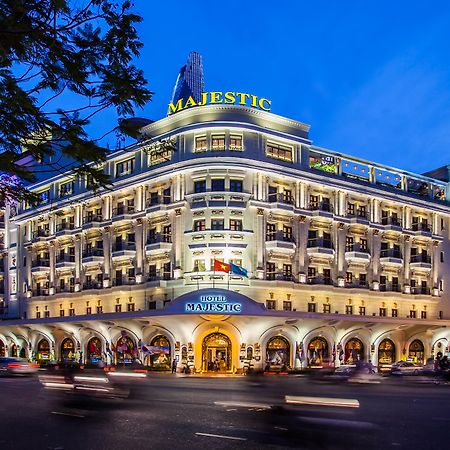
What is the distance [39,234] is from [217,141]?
85.4ft

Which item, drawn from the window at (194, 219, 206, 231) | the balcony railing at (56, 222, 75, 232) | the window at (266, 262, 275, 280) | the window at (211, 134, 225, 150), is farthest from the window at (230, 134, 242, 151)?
the balcony railing at (56, 222, 75, 232)

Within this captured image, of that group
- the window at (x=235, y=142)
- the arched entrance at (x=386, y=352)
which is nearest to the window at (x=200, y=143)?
the window at (x=235, y=142)

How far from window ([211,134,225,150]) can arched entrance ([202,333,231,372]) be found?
48.3 ft

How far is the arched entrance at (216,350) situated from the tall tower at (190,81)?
33687 millimetres

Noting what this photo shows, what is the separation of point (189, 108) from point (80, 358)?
958 inches

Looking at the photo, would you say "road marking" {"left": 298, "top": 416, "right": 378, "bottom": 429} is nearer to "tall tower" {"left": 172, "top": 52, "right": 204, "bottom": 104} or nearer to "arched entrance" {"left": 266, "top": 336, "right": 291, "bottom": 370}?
"arched entrance" {"left": 266, "top": 336, "right": 291, "bottom": 370}

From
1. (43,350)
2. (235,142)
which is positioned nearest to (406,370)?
(235,142)

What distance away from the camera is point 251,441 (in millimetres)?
12117

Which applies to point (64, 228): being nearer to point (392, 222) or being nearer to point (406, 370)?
point (392, 222)

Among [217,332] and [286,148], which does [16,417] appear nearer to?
[217,332]

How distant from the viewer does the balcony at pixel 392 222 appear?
182ft

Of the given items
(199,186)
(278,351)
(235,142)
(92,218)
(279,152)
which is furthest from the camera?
(92,218)

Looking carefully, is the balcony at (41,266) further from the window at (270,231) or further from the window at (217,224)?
the window at (270,231)

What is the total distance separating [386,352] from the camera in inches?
2126
